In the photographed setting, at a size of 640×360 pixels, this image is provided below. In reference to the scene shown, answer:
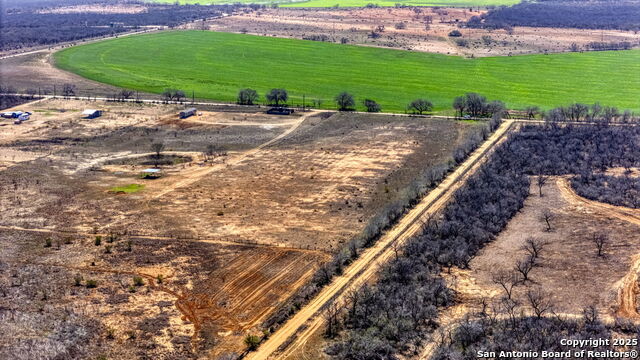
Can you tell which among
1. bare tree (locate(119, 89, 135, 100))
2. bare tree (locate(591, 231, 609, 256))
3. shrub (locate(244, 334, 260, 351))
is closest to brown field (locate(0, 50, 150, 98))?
bare tree (locate(119, 89, 135, 100))

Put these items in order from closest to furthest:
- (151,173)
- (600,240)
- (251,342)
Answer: (251,342) → (600,240) → (151,173)

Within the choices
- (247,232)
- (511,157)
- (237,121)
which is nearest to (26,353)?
(247,232)

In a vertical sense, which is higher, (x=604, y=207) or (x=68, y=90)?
(x=68, y=90)

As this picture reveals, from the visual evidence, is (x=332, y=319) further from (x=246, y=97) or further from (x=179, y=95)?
(x=179, y=95)

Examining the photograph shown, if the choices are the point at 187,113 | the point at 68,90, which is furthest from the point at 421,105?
the point at 68,90

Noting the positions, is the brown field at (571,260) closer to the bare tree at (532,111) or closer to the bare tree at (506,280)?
the bare tree at (506,280)

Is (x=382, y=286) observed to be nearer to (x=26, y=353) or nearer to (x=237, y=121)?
(x=26, y=353)
